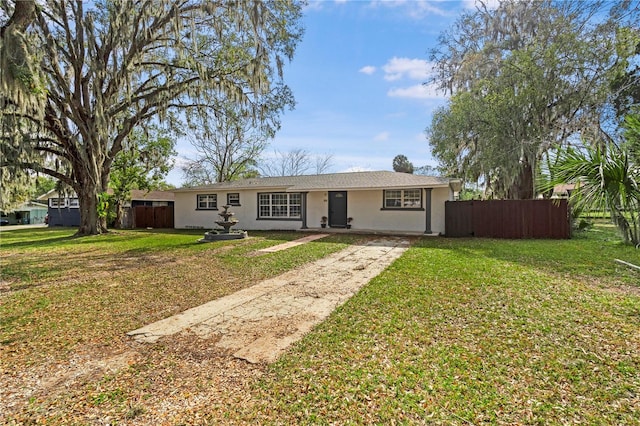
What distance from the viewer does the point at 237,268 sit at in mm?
6707

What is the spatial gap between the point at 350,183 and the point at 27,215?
34932 mm

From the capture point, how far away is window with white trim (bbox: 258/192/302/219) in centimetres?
1530

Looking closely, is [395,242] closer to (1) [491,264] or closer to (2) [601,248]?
(1) [491,264]

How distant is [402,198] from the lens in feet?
43.8

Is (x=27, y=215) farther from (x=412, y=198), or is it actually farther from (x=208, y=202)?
(x=412, y=198)

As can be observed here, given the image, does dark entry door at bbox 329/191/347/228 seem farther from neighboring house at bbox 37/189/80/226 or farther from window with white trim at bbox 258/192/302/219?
neighboring house at bbox 37/189/80/226

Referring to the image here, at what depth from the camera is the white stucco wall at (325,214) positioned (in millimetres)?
12812

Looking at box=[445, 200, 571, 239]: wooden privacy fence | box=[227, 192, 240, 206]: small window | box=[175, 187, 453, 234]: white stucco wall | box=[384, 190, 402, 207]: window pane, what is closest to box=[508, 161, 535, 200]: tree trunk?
box=[445, 200, 571, 239]: wooden privacy fence

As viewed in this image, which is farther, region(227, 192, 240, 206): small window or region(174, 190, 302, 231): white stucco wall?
region(227, 192, 240, 206): small window

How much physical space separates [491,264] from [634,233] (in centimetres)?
225

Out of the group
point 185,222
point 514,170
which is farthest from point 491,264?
point 185,222

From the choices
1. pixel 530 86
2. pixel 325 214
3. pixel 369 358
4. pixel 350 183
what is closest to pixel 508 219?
pixel 530 86

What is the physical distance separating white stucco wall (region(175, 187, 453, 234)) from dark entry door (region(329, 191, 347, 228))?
21cm

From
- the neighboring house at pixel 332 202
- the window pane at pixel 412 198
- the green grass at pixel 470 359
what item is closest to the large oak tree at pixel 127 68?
the neighboring house at pixel 332 202
